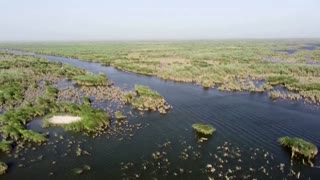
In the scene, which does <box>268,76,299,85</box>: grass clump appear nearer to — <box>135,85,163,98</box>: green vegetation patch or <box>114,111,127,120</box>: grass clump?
<box>135,85,163,98</box>: green vegetation patch

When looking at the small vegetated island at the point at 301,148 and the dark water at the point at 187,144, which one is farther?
the small vegetated island at the point at 301,148

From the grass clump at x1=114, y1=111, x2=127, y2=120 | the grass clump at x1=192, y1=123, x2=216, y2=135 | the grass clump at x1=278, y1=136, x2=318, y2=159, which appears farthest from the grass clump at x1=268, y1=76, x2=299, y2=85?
the grass clump at x1=114, y1=111, x2=127, y2=120

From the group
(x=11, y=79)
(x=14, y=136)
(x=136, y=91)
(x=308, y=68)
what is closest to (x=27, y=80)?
(x=11, y=79)

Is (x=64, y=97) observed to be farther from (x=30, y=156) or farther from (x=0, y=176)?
(x=0, y=176)

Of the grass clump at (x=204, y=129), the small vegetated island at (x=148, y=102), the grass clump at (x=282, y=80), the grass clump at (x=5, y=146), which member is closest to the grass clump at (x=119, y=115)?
the small vegetated island at (x=148, y=102)

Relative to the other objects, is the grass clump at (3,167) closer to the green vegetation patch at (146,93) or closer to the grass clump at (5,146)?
the grass clump at (5,146)

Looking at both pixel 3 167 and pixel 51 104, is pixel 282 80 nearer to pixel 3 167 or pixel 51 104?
pixel 51 104

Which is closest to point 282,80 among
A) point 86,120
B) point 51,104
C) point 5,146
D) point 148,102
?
point 148,102
